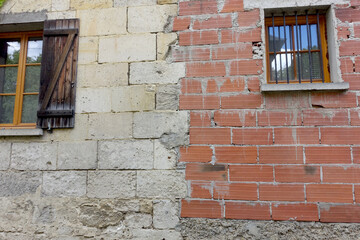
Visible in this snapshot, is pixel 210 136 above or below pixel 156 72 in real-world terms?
below

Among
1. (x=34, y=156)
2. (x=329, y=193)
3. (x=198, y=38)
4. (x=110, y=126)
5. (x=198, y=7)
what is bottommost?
(x=329, y=193)

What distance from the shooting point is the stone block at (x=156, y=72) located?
2.89 metres

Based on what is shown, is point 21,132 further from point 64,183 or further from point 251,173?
point 251,173

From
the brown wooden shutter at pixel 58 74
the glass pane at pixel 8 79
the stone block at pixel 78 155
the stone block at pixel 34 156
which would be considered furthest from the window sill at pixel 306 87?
the glass pane at pixel 8 79

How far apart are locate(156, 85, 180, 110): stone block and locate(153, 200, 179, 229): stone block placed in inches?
39.0

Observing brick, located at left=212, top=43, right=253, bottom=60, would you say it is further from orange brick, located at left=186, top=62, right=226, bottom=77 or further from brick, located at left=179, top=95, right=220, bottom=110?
brick, located at left=179, top=95, right=220, bottom=110

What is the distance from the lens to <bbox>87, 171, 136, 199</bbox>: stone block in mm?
2765

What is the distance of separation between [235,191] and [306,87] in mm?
1253

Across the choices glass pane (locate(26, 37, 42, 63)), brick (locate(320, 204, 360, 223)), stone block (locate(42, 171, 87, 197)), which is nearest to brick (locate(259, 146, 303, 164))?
brick (locate(320, 204, 360, 223))

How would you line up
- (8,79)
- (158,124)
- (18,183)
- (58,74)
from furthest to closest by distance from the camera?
1. (8,79)
2. (58,74)
3. (18,183)
4. (158,124)

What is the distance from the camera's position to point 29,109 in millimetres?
3188

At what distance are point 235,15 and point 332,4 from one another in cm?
100

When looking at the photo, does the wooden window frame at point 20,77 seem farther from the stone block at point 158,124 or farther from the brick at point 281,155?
the brick at point 281,155

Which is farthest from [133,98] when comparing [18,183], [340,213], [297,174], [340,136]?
[340,213]
